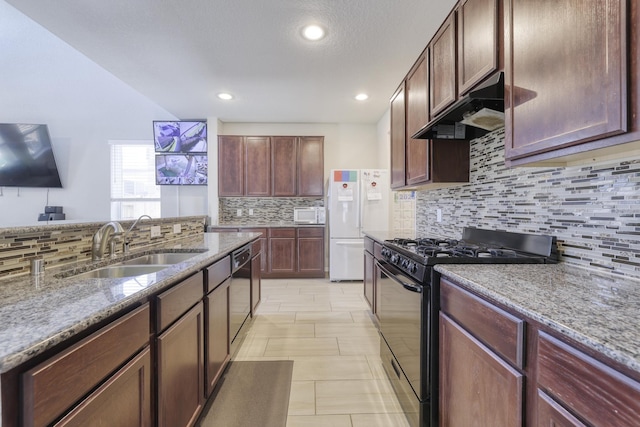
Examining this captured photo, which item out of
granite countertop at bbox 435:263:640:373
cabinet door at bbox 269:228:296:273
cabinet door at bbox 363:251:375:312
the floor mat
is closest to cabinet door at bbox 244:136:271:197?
cabinet door at bbox 269:228:296:273

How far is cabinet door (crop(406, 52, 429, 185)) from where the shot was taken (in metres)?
1.94

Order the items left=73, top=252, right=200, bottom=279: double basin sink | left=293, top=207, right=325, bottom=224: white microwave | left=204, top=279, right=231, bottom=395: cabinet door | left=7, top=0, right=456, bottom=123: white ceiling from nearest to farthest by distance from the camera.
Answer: left=73, top=252, right=200, bottom=279: double basin sink → left=204, top=279, right=231, bottom=395: cabinet door → left=7, top=0, right=456, bottom=123: white ceiling → left=293, top=207, right=325, bottom=224: white microwave

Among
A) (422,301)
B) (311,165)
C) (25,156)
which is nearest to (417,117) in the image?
(422,301)

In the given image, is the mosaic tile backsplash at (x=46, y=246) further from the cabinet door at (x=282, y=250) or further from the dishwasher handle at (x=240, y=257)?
the cabinet door at (x=282, y=250)

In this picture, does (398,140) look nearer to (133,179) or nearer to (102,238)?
(102,238)

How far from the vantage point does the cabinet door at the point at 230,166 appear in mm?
4520

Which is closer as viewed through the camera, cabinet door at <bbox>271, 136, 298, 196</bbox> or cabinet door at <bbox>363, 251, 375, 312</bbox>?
cabinet door at <bbox>363, 251, 375, 312</bbox>

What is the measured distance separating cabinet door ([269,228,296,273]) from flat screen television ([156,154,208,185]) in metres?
1.59

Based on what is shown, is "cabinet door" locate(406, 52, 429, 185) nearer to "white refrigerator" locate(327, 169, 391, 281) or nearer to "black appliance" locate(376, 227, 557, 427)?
"black appliance" locate(376, 227, 557, 427)

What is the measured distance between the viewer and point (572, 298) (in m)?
0.79

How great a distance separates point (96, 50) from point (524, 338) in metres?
3.83

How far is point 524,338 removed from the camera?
0.76 m

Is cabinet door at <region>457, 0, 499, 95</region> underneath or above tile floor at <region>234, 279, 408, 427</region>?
above

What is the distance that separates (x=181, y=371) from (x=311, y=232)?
3.26 m
